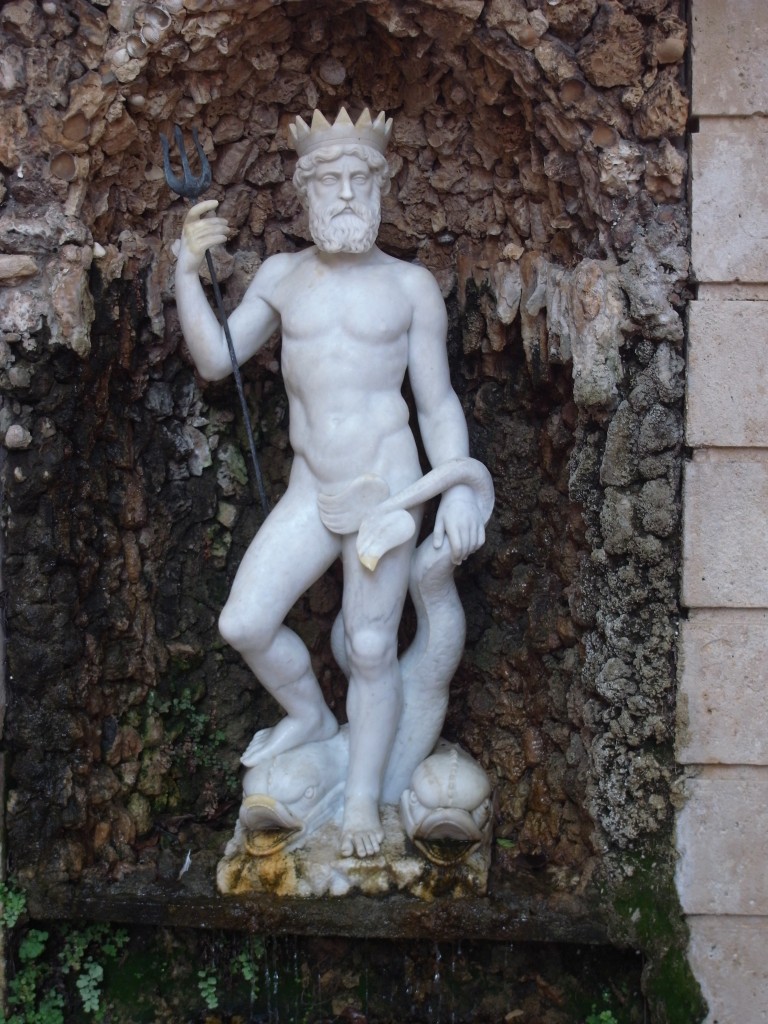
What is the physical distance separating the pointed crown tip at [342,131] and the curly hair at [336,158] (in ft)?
0.07

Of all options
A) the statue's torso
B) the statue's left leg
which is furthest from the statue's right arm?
the statue's left leg

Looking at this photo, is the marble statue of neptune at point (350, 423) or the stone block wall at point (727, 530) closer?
the stone block wall at point (727, 530)

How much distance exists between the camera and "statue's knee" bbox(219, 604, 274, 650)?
3951mm

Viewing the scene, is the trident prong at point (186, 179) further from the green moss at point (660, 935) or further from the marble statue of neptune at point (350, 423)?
the green moss at point (660, 935)

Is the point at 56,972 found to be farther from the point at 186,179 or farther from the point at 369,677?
the point at 186,179

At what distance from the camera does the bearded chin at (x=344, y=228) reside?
3.95 meters

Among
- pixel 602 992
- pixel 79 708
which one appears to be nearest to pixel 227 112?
pixel 79 708

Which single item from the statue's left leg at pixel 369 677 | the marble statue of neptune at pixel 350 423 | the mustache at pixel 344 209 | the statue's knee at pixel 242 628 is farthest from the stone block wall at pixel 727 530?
the statue's knee at pixel 242 628

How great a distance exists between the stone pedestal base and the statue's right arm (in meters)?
1.79

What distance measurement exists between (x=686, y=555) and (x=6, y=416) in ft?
7.80

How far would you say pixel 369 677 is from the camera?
13.4 feet

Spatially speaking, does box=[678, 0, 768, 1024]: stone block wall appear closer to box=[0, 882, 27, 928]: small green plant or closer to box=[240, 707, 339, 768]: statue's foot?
box=[240, 707, 339, 768]: statue's foot

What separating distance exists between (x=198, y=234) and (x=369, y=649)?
1.60 meters

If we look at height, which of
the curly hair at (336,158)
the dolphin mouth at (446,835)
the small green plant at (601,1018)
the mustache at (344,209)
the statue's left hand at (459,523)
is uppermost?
the curly hair at (336,158)
